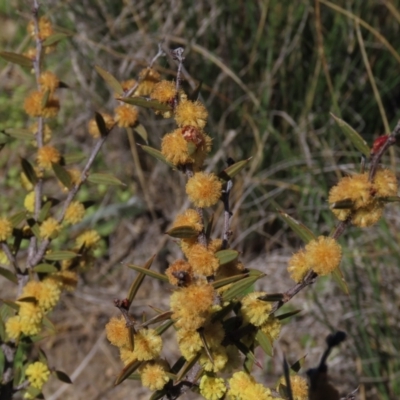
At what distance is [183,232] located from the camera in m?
0.57

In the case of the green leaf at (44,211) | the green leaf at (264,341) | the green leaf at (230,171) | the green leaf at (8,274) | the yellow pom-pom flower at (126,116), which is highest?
the yellow pom-pom flower at (126,116)

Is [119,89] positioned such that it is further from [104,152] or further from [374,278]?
[104,152]

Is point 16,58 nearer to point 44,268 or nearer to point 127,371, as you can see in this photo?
point 44,268

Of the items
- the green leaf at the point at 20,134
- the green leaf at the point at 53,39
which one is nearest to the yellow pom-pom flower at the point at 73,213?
the green leaf at the point at 20,134

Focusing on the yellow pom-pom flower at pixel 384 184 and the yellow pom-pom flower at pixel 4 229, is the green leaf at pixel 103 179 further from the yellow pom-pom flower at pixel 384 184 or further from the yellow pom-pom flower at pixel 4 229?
the yellow pom-pom flower at pixel 384 184

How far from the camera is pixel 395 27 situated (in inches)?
76.5

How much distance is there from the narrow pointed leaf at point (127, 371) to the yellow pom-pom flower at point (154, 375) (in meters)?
0.01

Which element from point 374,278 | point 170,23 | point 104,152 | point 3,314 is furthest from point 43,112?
point 104,152

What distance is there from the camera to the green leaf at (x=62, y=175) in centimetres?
78

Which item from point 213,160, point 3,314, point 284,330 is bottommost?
point 284,330

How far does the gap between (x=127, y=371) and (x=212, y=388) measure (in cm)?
9

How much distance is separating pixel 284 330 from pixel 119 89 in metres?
1.18

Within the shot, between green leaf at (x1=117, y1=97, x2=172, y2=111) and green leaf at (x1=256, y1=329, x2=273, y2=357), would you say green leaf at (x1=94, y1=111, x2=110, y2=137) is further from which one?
green leaf at (x1=256, y1=329, x2=273, y2=357)

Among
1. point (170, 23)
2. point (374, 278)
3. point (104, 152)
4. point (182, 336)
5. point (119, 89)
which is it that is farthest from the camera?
point (104, 152)
